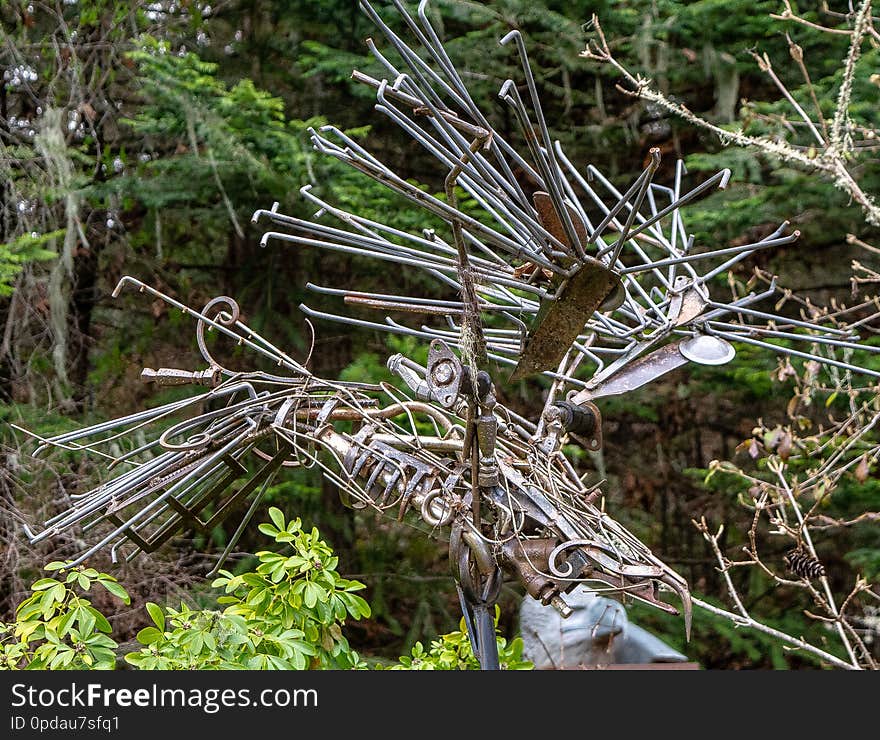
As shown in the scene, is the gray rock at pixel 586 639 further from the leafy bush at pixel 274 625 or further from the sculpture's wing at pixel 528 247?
the sculpture's wing at pixel 528 247

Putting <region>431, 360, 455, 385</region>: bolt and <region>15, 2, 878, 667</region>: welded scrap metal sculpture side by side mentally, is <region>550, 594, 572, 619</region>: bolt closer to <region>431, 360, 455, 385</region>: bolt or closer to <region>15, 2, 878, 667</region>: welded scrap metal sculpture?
<region>15, 2, 878, 667</region>: welded scrap metal sculpture

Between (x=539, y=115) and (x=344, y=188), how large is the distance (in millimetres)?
2755

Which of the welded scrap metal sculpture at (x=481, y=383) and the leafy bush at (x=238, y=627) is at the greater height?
the welded scrap metal sculpture at (x=481, y=383)

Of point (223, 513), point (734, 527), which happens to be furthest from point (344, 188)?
point (734, 527)

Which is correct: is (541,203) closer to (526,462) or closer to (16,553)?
(526,462)

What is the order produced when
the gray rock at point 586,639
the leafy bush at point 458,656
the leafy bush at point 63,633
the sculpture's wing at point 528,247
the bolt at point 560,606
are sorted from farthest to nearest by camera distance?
1. the gray rock at point 586,639
2. the leafy bush at point 458,656
3. the leafy bush at point 63,633
4. the bolt at point 560,606
5. the sculpture's wing at point 528,247

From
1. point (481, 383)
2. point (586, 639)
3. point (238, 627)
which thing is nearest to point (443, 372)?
point (481, 383)

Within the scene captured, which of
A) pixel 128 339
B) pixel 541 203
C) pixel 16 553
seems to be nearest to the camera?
pixel 541 203

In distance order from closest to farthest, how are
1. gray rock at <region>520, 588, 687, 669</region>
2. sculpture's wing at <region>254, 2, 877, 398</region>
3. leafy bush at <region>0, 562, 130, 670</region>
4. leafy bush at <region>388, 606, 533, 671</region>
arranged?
sculpture's wing at <region>254, 2, 877, 398</region> → leafy bush at <region>0, 562, 130, 670</region> → leafy bush at <region>388, 606, 533, 671</region> → gray rock at <region>520, 588, 687, 669</region>

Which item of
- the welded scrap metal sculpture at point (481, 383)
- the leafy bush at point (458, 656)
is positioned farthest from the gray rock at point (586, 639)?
the welded scrap metal sculpture at point (481, 383)

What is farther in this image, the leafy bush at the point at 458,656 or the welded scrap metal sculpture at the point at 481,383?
the leafy bush at the point at 458,656

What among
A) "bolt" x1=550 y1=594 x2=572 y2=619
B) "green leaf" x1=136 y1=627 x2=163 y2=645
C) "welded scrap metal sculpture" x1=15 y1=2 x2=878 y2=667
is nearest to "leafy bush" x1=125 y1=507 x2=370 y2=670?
"green leaf" x1=136 y1=627 x2=163 y2=645

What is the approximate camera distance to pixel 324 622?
1.98 meters

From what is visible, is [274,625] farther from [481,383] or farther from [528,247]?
[528,247]
